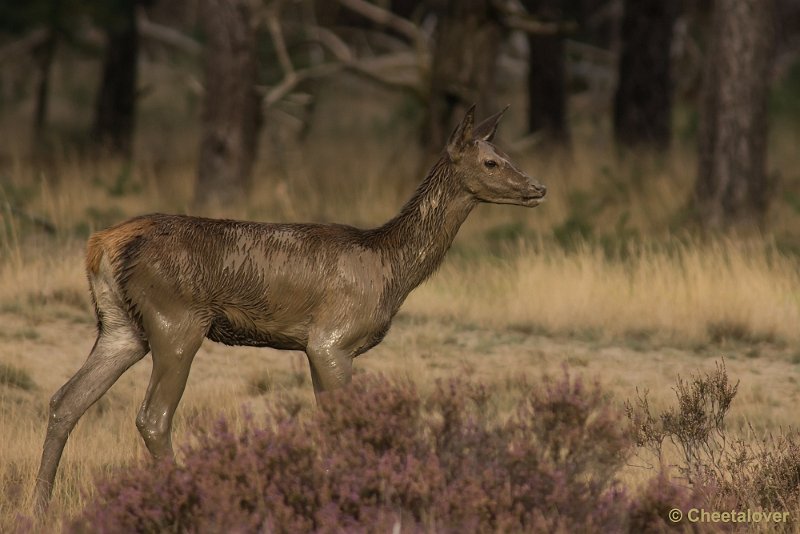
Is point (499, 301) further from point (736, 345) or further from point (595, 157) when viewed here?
point (595, 157)

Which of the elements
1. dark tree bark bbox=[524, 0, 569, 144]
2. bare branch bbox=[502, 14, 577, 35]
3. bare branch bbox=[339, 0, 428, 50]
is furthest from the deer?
dark tree bark bbox=[524, 0, 569, 144]

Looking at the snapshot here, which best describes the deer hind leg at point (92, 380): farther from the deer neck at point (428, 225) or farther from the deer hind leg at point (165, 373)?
the deer neck at point (428, 225)

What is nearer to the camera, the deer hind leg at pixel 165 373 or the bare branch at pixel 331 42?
the deer hind leg at pixel 165 373

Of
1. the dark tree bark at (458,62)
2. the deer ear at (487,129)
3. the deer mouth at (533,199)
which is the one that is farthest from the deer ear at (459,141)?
the dark tree bark at (458,62)

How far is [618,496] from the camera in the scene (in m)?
6.39

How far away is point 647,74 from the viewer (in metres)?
21.5

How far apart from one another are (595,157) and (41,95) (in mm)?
9735

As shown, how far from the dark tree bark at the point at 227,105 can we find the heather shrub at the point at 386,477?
10.9 metres

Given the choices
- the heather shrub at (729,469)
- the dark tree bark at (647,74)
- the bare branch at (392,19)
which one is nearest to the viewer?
the heather shrub at (729,469)

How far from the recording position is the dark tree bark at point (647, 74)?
70.3 ft

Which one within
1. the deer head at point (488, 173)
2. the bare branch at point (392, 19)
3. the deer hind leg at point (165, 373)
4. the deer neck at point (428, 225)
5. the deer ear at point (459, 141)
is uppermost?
the deer ear at point (459, 141)

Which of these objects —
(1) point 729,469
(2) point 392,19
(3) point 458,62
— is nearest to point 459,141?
(1) point 729,469

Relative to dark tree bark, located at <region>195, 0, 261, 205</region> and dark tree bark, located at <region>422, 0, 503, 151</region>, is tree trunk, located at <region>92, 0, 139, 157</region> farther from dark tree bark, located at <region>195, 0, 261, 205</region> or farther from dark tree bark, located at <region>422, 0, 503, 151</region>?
dark tree bark, located at <region>422, 0, 503, 151</region>

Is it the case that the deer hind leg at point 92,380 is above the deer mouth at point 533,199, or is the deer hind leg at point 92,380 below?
below
